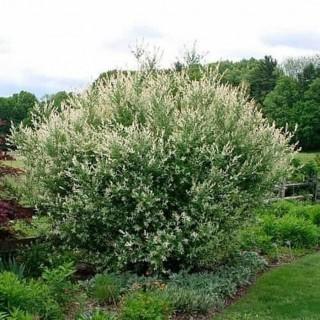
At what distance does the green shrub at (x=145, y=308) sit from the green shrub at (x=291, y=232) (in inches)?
203

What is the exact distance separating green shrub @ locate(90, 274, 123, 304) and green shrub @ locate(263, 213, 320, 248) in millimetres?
4655

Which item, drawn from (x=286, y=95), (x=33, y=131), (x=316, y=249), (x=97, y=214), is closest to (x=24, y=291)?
(x=97, y=214)

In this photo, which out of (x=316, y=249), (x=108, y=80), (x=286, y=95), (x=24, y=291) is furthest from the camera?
(x=286, y=95)

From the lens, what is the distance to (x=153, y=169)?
24.6ft

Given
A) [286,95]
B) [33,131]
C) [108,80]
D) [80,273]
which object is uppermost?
[286,95]

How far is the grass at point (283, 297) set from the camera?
6.86m

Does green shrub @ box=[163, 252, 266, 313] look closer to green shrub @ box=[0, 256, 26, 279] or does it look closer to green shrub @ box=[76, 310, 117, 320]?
green shrub @ box=[76, 310, 117, 320]

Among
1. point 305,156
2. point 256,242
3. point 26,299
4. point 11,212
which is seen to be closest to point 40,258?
point 11,212

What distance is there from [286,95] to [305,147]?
281 inches

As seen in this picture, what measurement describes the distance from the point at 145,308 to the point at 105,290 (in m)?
1.11

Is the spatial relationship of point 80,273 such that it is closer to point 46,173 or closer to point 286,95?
point 46,173

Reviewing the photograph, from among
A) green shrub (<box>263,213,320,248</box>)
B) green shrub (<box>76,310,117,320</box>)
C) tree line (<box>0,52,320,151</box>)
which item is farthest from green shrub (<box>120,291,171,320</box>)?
tree line (<box>0,52,320,151</box>)

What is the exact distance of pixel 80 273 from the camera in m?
8.44

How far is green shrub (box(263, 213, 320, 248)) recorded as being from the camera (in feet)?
36.2
